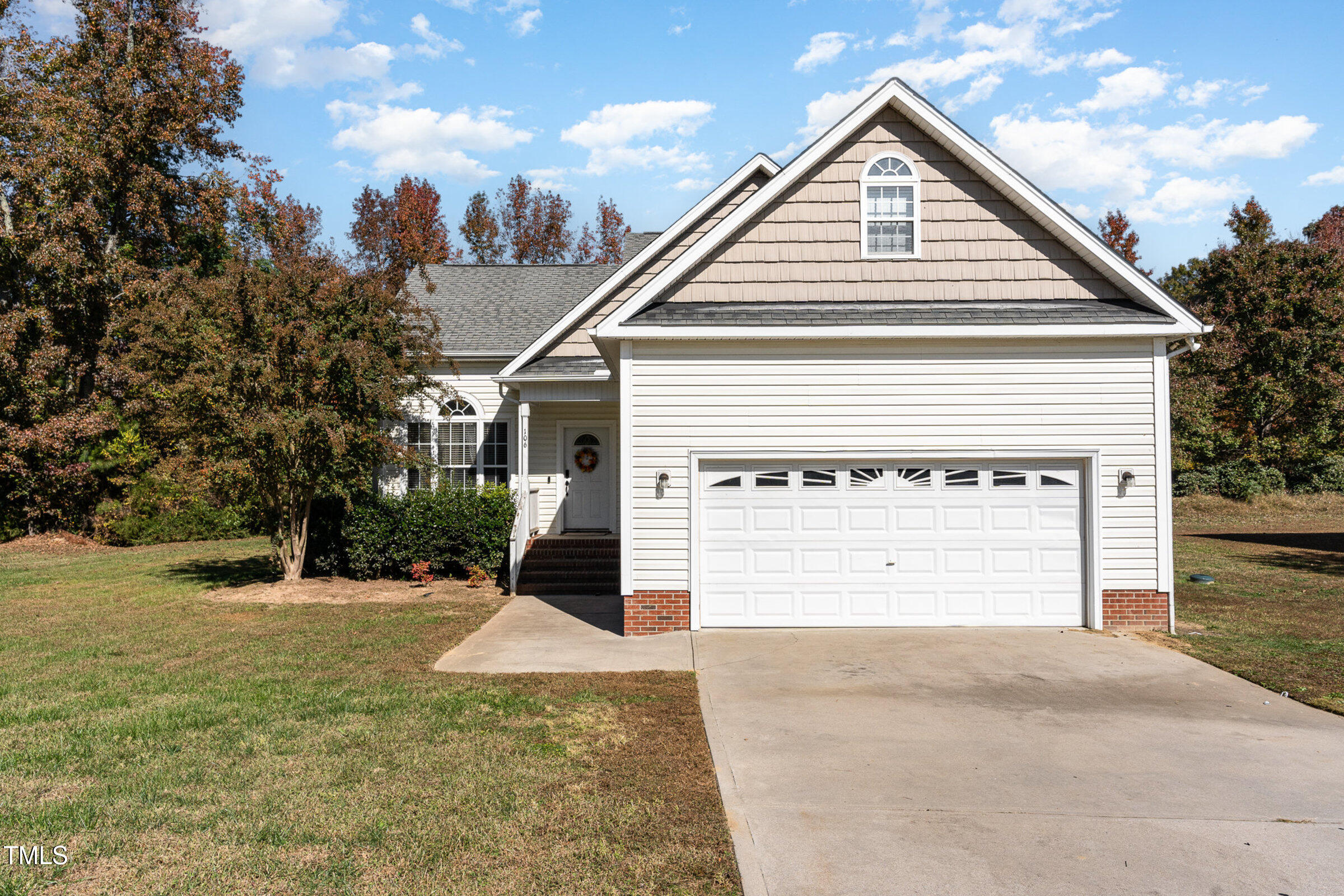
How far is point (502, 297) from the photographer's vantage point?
63.0 ft

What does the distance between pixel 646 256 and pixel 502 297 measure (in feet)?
24.1

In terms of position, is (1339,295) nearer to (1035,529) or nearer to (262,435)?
(1035,529)

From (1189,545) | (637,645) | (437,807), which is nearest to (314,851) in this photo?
(437,807)

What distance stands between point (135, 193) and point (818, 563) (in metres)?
21.6

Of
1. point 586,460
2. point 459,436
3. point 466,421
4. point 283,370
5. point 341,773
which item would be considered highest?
point 283,370

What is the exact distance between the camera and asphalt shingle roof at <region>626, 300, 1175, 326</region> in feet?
32.7

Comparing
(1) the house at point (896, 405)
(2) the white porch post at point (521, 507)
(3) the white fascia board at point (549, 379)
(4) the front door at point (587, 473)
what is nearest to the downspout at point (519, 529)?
(2) the white porch post at point (521, 507)

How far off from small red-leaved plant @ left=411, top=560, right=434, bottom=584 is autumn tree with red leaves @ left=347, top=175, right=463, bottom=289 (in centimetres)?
2811

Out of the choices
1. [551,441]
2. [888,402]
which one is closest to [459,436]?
[551,441]

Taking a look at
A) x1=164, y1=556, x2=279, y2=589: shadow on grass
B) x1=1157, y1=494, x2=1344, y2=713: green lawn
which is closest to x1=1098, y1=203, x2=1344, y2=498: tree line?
x1=1157, y1=494, x2=1344, y2=713: green lawn

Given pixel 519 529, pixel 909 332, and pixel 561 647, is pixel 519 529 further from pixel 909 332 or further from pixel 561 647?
pixel 909 332

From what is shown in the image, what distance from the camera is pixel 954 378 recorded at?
33.1 feet

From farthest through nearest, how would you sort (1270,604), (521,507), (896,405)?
(521,507), (1270,604), (896,405)

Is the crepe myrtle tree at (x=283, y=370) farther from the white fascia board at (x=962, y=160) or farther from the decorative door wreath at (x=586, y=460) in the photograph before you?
the white fascia board at (x=962, y=160)
